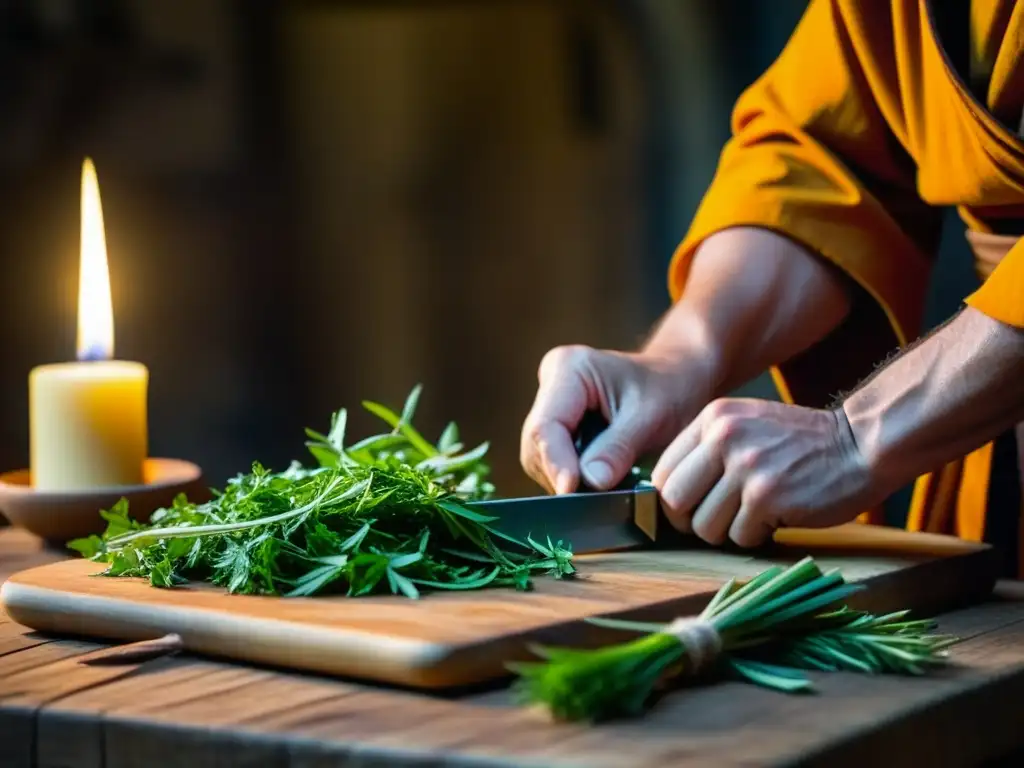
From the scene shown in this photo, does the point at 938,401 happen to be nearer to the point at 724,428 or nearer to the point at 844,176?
the point at 724,428

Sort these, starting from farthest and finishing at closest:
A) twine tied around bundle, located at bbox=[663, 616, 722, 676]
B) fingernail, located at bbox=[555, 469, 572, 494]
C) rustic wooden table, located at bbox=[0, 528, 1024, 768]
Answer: fingernail, located at bbox=[555, 469, 572, 494] → twine tied around bundle, located at bbox=[663, 616, 722, 676] → rustic wooden table, located at bbox=[0, 528, 1024, 768]

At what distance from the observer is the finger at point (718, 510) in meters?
1.24

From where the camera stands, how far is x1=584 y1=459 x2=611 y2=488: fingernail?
4.44 ft

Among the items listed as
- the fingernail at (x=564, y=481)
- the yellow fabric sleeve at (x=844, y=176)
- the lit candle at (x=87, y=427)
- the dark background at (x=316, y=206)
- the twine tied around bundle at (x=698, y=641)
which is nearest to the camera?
the twine tied around bundle at (x=698, y=641)

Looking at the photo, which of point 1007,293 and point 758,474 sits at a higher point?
point 1007,293

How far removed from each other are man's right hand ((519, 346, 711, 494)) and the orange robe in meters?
0.22

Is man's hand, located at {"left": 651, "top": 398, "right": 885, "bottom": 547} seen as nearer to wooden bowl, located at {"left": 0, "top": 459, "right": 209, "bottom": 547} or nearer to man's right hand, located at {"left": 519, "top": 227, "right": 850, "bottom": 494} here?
man's right hand, located at {"left": 519, "top": 227, "right": 850, "bottom": 494}

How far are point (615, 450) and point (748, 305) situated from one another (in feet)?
0.94

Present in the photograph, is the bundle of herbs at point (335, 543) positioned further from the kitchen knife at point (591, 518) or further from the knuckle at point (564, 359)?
the knuckle at point (564, 359)

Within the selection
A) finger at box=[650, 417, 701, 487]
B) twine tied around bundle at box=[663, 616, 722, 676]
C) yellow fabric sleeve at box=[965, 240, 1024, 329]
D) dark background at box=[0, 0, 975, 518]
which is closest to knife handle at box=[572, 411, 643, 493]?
finger at box=[650, 417, 701, 487]

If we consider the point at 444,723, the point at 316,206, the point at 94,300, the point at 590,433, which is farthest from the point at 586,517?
the point at 316,206

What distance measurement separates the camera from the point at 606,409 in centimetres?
148

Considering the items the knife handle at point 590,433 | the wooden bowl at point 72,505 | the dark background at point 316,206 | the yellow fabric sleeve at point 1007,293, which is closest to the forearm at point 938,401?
the yellow fabric sleeve at point 1007,293

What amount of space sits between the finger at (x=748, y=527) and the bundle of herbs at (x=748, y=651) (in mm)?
204
